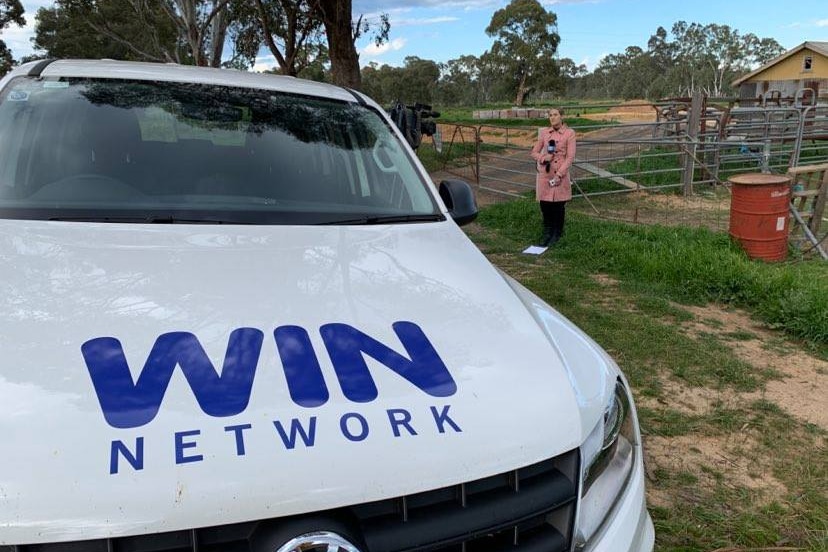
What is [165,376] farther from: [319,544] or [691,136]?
[691,136]

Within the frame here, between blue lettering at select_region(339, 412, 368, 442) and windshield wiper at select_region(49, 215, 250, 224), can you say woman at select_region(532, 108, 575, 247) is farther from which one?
blue lettering at select_region(339, 412, 368, 442)

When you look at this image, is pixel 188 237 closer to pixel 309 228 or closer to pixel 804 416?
pixel 309 228

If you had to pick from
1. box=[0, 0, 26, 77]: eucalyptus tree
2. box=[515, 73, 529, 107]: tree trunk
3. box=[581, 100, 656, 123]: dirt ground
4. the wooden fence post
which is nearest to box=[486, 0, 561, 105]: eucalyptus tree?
box=[515, 73, 529, 107]: tree trunk

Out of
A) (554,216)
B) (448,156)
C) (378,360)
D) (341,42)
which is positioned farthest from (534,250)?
(448,156)

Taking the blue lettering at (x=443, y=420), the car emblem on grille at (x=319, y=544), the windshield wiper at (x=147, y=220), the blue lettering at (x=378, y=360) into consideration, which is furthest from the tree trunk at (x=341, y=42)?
the car emblem on grille at (x=319, y=544)

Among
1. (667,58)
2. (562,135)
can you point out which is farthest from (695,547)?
(667,58)

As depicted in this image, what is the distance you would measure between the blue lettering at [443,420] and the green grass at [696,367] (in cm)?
155

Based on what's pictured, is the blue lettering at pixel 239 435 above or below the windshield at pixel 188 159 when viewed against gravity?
below

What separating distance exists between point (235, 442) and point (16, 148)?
1870mm

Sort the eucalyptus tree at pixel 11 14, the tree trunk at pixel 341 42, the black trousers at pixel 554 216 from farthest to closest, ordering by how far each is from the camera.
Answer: the eucalyptus tree at pixel 11 14 → the tree trunk at pixel 341 42 → the black trousers at pixel 554 216

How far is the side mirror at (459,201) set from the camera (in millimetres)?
2862

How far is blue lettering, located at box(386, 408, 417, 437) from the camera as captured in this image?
142 centimetres

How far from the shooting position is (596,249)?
7.12 m

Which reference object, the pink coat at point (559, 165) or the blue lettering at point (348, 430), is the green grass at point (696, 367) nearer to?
the pink coat at point (559, 165)
